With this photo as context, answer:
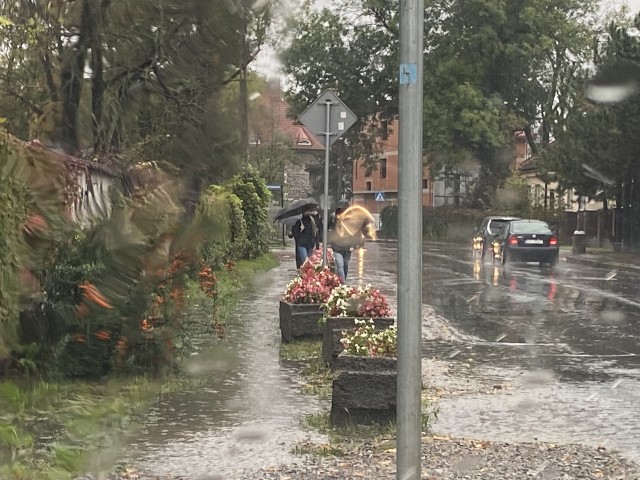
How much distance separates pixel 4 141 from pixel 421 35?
225cm

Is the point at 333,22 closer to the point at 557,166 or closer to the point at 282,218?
the point at 557,166

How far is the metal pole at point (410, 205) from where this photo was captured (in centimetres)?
454

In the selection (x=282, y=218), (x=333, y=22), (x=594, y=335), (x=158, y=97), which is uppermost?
(x=333, y=22)

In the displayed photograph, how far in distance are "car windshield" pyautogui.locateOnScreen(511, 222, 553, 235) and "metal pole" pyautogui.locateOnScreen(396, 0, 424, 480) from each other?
83.4ft

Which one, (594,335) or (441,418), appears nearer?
(441,418)

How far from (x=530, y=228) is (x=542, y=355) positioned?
63.5ft

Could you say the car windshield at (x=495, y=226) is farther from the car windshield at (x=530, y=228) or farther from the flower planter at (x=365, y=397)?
the flower planter at (x=365, y=397)

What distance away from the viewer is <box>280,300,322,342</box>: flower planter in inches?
427

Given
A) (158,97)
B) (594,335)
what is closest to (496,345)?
(594,335)

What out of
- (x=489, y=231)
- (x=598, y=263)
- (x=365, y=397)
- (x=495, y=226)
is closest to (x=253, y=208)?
(x=489, y=231)

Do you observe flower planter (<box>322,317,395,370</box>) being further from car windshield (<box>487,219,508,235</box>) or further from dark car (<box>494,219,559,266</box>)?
car windshield (<box>487,219,508,235</box>)

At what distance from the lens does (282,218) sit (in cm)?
2262

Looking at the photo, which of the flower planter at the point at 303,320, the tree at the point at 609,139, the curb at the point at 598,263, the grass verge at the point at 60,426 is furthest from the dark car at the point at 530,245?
the grass verge at the point at 60,426

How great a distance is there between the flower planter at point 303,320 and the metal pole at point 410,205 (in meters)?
6.20
